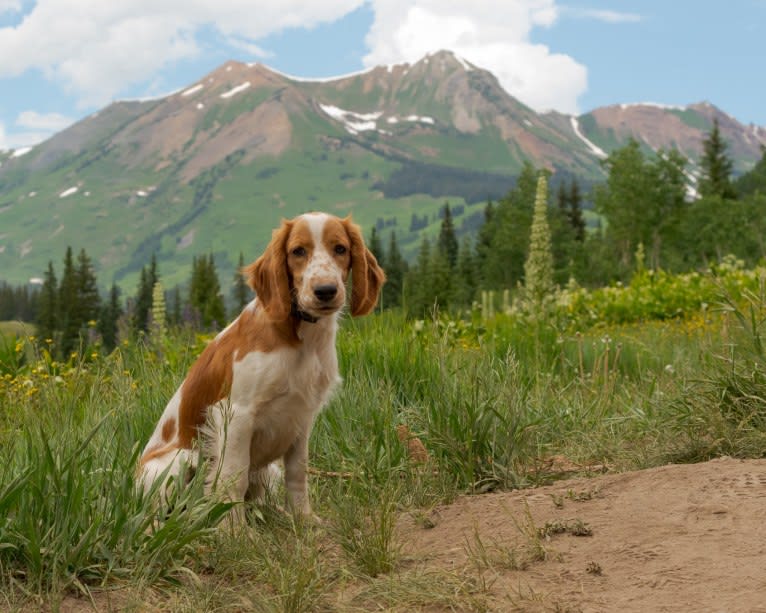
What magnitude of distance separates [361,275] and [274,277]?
1.74ft

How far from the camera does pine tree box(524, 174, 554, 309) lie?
37.0ft

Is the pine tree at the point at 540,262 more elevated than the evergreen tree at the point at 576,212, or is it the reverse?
the evergreen tree at the point at 576,212

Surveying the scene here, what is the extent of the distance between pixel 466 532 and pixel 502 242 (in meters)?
93.8

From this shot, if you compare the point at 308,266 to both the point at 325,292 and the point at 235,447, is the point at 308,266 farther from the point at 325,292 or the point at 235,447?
the point at 235,447

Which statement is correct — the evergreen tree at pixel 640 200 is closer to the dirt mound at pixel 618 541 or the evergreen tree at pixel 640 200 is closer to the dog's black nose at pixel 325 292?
the dirt mound at pixel 618 541

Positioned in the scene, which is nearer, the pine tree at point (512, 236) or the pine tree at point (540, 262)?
the pine tree at point (540, 262)

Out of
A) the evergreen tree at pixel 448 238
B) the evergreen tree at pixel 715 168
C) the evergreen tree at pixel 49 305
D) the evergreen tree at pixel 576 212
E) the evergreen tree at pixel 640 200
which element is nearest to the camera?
the evergreen tree at pixel 49 305

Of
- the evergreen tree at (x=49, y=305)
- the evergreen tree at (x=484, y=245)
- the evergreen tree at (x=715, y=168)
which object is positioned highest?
the evergreen tree at (x=715, y=168)

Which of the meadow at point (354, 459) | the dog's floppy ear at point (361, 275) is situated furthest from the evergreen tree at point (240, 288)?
the meadow at point (354, 459)

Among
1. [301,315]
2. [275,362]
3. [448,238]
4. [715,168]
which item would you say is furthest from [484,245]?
[275,362]

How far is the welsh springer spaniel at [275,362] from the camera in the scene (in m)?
4.43

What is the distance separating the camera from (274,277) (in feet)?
14.6

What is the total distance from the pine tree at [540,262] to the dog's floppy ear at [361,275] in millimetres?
5913

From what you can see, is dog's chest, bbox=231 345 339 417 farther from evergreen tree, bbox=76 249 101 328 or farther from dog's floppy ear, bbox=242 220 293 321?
evergreen tree, bbox=76 249 101 328
